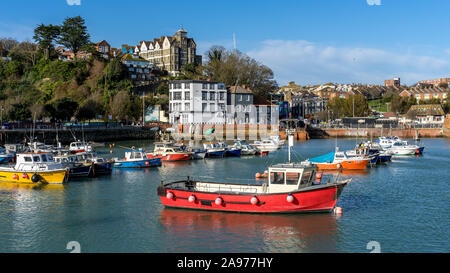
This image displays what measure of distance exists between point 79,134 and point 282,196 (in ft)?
220

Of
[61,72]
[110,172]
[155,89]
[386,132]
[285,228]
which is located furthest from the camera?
[155,89]

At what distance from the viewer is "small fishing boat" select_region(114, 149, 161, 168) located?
152 feet

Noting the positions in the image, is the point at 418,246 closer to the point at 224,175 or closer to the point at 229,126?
the point at 224,175

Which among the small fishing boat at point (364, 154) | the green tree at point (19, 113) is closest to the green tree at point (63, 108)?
the green tree at point (19, 113)

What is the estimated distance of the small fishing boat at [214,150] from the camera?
57875 millimetres

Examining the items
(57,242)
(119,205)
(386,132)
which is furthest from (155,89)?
(57,242)

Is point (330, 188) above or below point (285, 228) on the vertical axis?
above

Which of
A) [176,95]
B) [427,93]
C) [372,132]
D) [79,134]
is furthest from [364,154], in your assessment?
[427,93]

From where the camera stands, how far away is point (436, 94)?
164 metres

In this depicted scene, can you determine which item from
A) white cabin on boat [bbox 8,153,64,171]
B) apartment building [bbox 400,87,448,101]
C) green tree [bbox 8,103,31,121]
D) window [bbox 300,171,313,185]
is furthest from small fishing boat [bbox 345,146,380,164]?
apartment building [bbox 400,87,448,101]

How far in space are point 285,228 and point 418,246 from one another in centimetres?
652

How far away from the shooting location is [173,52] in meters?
142

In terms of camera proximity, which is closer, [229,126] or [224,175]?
[224,175]

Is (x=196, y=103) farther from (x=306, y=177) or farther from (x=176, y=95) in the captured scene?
(x=306, y=177)
